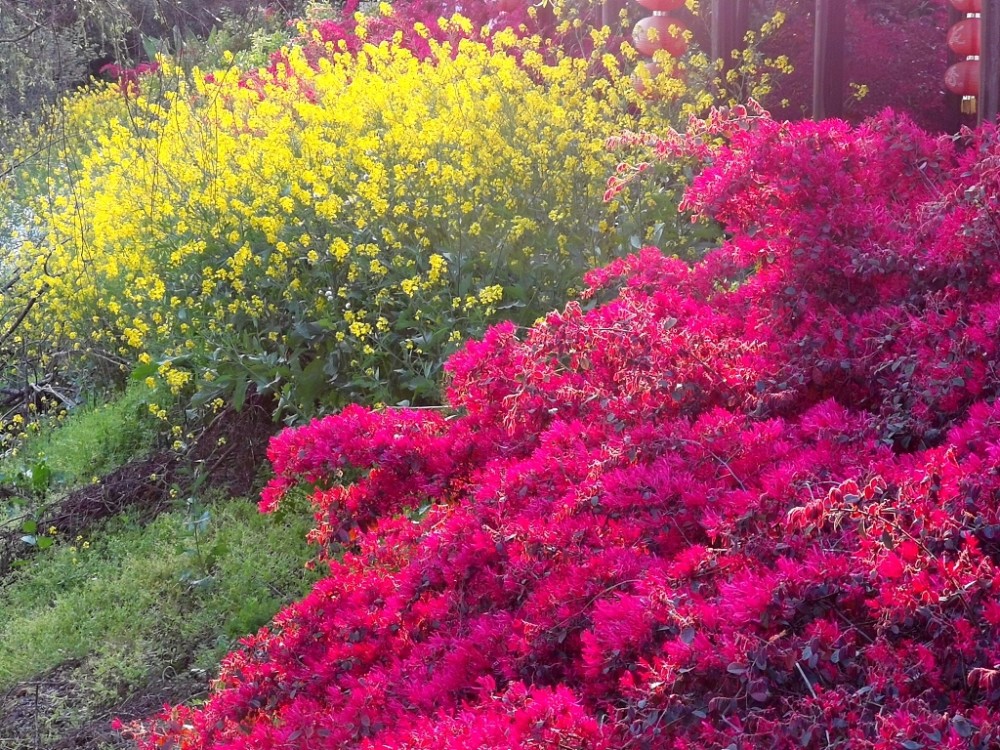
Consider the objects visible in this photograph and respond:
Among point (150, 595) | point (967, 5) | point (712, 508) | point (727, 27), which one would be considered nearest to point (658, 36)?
point (727, 27)

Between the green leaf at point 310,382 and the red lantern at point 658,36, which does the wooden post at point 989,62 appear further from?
the green leaf at point 310,382

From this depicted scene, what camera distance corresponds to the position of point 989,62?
4.65m

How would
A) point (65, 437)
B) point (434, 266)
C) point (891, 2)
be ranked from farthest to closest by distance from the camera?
point (891, 2) < point (65, 437) < point (434, 266)

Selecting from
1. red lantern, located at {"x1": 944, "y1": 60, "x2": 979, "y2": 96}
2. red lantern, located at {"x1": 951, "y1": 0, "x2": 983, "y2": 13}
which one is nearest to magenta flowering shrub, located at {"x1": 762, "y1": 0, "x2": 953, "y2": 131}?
red lantern, located at {"x1": 944, "y1": 60, "x2": 979, "y2": 96}

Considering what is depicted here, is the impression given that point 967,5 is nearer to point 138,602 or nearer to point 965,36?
point 965,36

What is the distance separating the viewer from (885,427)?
1.89m

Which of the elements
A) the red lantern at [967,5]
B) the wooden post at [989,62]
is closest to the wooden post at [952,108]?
the red lantern at [967,5]

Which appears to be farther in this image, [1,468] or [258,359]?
[1,468]

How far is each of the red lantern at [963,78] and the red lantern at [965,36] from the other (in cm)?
8

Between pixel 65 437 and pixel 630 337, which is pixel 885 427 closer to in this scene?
pixel 630 337

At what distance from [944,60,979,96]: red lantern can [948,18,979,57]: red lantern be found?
8cm

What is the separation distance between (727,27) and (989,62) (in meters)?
1.76

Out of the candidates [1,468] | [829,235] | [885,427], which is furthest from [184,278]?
[885,427]

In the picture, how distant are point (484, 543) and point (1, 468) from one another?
448 centimetres
